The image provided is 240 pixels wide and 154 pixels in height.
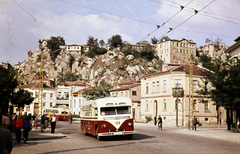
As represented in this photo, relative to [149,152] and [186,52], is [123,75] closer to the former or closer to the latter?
[186,52]

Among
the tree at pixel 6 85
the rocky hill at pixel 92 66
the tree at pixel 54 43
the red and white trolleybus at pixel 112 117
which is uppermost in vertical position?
the tree at pixel 54 43

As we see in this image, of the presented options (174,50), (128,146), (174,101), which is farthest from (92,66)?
(128,146)

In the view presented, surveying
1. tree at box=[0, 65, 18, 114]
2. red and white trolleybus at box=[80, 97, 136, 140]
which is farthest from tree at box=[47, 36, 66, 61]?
red and white trolleybus at box=[80, 97, 136, 140]

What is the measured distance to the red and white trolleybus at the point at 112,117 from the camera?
19.2m

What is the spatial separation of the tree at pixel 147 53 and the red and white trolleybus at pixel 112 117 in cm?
12147

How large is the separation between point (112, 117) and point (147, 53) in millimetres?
122994

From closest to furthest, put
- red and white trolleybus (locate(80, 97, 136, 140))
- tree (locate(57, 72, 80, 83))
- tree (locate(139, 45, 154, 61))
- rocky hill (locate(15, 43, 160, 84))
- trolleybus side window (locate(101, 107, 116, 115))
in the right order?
red and white trolleybus (locate(80, 97, 136, 140))
trolleybus side window (locate(101, 107, 116, 115))
rocky hill (locate(15, 43, 160, 84))
tree (locate(139, 45, 154, 61))
tree (locate(57, 72, 80, 83))

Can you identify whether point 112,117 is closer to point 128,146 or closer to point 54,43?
point 128,146

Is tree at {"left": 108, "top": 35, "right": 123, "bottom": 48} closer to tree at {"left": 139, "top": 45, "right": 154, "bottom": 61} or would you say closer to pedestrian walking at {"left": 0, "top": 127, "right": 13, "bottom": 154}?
tree at {"left": 139, "top": 45, "right": 154, "bottom": 61}

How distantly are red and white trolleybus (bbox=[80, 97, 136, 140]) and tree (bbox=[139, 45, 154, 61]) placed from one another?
121 m

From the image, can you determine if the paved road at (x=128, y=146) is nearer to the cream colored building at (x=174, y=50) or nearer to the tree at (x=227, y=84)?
the tree at (x=227, y=84)

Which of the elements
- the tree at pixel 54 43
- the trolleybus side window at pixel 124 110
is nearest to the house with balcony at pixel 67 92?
the tree at pixel 54 43

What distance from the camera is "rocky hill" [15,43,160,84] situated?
126625 mm

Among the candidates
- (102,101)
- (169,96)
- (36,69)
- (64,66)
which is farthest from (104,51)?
(102,101)
